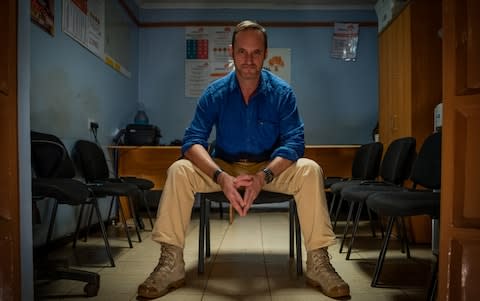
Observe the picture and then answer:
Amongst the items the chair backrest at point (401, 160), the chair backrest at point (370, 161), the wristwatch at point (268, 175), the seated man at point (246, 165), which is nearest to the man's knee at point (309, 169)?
the seated man at point (246, 165)

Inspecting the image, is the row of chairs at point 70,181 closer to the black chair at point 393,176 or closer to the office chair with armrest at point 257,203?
the office chair with armrest at point 257,203

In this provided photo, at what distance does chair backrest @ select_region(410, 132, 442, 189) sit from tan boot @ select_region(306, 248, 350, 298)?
2.46ft

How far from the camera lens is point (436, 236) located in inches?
95.3

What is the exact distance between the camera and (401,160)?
249cm

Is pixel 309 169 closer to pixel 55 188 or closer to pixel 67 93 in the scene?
pixel 55 188

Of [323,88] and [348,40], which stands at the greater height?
[348,40]

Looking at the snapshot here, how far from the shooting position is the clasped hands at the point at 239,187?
5.38ft

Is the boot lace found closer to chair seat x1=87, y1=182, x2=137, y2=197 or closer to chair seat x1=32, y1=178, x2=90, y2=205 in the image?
chair seat x1=32, y1=178, x2=90, y2=205

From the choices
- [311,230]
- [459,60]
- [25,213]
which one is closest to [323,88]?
[311,230]

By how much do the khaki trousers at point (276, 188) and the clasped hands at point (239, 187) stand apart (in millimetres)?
166

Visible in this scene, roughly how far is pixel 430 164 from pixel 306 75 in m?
3.03

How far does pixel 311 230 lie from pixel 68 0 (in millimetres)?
2489

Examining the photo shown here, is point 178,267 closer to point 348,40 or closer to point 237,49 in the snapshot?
point 237,49

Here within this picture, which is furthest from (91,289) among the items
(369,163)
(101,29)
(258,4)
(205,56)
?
(258,4)
